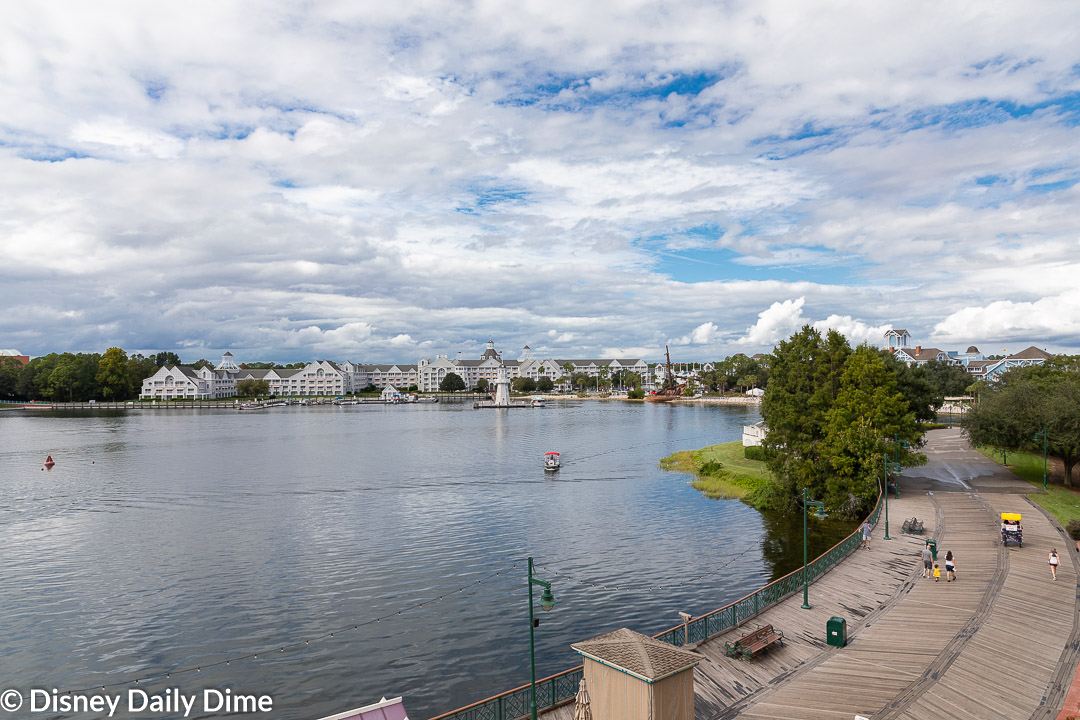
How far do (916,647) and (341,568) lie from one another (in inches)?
1207

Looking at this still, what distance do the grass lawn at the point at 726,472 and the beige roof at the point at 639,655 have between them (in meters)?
39.7

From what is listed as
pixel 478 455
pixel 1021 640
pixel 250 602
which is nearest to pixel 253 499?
pixel 250 602

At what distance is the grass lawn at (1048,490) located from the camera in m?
42.0

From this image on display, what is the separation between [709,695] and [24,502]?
219 feet

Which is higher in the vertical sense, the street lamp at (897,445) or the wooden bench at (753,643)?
the street lamp at (897,445)

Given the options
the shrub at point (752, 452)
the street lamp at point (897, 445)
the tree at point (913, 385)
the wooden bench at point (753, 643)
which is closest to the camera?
the wooden bench at point (753, 643)

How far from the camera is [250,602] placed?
107ft

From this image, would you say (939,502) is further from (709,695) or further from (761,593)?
(709,695)

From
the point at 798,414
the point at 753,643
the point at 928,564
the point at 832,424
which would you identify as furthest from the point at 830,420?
the point at 753,643

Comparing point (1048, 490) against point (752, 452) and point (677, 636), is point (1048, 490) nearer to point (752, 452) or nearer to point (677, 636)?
point (752, 452)

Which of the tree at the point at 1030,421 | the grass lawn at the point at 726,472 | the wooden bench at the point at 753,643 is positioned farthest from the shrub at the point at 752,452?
the wooden bench at the point at 753,643

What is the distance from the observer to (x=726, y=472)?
66.8 meters

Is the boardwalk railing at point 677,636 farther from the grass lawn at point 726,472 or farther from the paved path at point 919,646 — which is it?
the grass lawn at point 726,472

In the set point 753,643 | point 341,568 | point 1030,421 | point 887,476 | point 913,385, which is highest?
point 913,385
